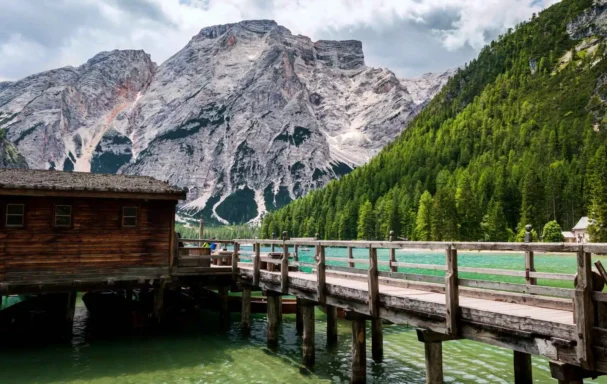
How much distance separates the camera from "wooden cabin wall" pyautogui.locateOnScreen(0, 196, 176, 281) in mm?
20141

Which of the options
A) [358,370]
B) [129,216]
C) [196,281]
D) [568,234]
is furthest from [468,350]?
[568,234]

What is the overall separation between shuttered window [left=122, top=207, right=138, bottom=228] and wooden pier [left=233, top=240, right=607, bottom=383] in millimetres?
8868

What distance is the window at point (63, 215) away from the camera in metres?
20.9

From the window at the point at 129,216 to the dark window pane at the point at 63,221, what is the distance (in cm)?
222

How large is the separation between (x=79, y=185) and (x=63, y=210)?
1281 millimetres

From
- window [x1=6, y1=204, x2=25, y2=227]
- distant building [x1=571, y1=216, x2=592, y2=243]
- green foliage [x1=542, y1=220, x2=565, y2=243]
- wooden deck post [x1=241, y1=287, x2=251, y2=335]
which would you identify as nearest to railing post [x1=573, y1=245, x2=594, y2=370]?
wooden deck post [x1=241, y1=287, x2=251, y2=335]

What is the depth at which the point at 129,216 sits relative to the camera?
2227cm

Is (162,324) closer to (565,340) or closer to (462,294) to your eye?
(462,294)

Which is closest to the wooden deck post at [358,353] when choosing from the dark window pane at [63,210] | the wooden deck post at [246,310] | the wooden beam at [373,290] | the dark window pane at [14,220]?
the wooden beam at [373,290]

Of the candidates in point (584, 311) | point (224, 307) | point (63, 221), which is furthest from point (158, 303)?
point (584, 311)

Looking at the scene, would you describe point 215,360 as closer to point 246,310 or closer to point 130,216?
point 246,310

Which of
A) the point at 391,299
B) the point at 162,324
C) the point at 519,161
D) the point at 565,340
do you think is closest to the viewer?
the point at 565,340

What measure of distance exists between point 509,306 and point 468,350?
10715mm

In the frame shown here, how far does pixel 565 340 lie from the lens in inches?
316
